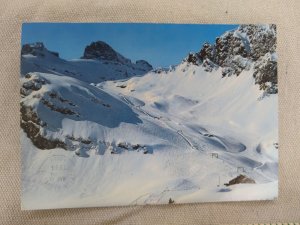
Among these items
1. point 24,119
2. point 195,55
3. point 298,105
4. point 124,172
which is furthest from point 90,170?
point 298,105

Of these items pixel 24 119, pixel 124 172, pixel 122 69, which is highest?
pixel 122 69

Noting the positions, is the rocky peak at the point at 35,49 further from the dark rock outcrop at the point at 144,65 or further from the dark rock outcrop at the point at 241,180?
the dark rock outcrop at the point at 241,180

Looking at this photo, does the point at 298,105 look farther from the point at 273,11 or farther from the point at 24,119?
the point at 24,119

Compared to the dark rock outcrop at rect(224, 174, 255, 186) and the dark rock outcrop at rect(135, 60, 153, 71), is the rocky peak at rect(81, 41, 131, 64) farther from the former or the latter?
the dark rock outcrop at rect(224, 174, 255, 186)

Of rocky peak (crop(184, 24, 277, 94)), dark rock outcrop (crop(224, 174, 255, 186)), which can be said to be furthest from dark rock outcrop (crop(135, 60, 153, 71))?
dark rock outcrop (crop(224, 174, 255, 186))

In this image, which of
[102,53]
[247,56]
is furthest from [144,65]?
[247,56]

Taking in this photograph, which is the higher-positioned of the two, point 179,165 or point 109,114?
point 109,114

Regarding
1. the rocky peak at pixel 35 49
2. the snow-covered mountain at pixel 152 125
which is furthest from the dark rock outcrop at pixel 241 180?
the rocky peak at pixel 35 49
